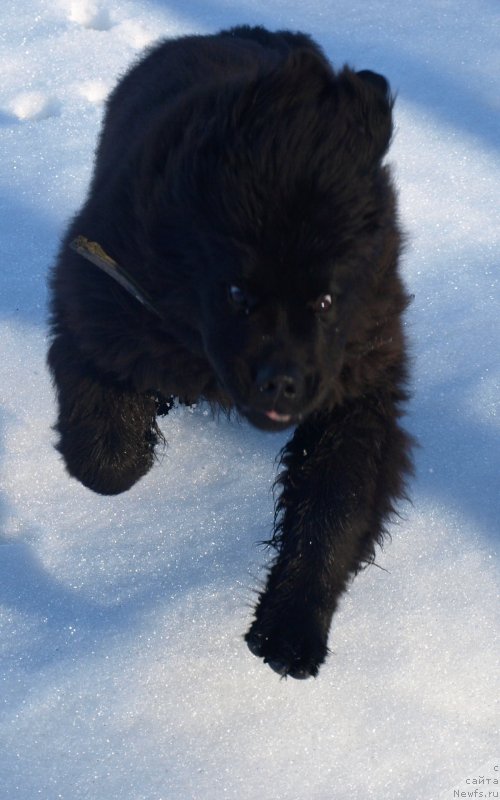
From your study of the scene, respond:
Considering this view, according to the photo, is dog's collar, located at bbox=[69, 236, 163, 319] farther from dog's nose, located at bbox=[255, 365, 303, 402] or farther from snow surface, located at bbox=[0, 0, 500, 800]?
snow surface, located at bbox=[0, 0, 500, 800]

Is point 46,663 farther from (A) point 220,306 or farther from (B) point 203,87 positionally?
(B) point 203,87

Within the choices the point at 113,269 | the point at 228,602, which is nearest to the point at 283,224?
the point at 113,269

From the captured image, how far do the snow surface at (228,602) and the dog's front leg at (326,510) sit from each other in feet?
0.72

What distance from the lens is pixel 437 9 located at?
6.35m

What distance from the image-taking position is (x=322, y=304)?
2.58 meters

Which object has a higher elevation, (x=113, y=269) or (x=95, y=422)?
(x=113, y=269)

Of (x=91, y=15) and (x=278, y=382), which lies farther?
(x=91, y=15)

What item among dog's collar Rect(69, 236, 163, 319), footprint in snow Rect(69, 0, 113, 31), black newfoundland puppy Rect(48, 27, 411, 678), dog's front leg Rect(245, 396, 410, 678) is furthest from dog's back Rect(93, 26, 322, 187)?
footprint in snow Rect(69, 0, 113, 31)

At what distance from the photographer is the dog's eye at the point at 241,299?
2561 millimetres

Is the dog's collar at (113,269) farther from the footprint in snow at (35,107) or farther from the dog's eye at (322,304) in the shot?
the footprint in snow at (35,107)

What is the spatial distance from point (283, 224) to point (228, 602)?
4.24ft

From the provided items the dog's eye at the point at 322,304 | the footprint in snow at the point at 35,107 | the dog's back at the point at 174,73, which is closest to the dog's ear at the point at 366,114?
the dog's back at the point at 174,73

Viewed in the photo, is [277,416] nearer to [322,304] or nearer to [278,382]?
[278,382]

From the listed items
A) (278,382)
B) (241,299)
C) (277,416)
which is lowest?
(277,416)
